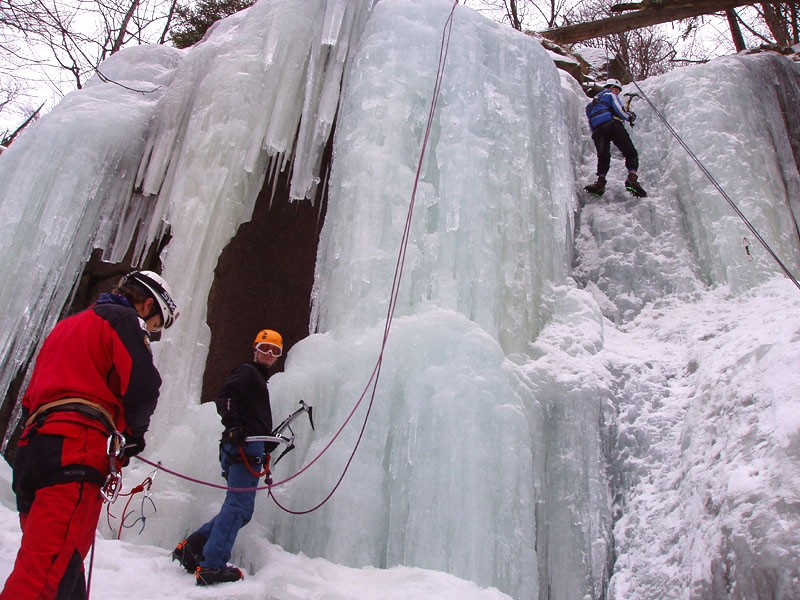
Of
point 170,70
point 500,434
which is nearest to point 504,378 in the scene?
point 500,434

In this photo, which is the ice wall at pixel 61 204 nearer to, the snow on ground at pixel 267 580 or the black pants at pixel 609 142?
the snow on ground at pixel 267 580

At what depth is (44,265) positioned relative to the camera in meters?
4.84

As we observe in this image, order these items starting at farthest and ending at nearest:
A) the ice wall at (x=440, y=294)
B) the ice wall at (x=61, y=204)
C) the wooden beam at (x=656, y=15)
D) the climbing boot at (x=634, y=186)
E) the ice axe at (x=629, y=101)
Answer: the wooden beam at (x=656, y=15)
the ice axe at (x=629, y=101)
the climbing boot at (x=634, y=186)
the ice wall at (x=61, y=204)
the ice wall at (x=440, y=294)

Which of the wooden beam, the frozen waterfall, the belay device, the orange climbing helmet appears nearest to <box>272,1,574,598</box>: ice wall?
the frozen waterfall

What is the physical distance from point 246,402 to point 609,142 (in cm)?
375

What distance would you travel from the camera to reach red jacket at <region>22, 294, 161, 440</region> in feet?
5.94

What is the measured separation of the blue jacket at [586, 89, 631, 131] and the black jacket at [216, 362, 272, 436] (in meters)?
3.68

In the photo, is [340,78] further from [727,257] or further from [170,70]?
[727,257]

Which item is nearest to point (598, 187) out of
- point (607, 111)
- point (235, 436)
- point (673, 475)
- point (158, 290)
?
point (607, 111)

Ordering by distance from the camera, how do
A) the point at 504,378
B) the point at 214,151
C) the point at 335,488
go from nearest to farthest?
1. the point at 335,488
2. the point at 504,378
3. the point at 214,151

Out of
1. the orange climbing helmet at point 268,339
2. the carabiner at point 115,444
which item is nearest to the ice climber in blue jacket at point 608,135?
the orange climbing helmet at point 268,339

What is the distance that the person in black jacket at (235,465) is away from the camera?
2.61 meters

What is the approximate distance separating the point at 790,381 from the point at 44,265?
499 centimetres

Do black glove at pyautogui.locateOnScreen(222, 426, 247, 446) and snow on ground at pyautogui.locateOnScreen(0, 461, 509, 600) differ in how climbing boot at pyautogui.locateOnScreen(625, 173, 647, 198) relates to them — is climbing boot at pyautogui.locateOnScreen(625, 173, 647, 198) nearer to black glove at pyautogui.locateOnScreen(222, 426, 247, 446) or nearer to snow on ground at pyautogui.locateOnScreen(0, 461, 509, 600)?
snow on ground at pyautogui.locateOnScreen(0, 461, 509, 600)
